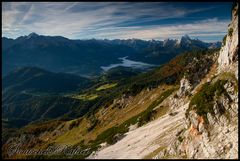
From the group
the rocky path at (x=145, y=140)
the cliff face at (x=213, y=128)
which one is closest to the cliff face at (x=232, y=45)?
the cliff face at (x=213, y=128)

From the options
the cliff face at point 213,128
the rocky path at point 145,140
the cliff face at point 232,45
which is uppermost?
the cliff face at point 232,45

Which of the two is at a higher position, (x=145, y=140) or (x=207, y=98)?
(x=207, y=98)

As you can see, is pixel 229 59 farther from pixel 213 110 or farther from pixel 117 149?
pixel 117 149

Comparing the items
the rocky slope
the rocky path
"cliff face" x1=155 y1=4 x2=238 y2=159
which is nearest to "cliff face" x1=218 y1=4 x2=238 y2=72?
the rocky slope

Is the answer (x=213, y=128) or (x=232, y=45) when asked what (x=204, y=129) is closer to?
(x=213, y=128)

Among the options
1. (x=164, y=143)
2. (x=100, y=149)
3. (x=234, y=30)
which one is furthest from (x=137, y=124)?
(x=234, y=30)

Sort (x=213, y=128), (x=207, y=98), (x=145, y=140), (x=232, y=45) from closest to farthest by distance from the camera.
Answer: (x=213, y=128)
(x=207, y=98)
(x=232, y=45)
(x=145, y=140)

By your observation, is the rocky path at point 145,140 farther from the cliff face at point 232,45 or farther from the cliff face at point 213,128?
the cliff face at point 232,45

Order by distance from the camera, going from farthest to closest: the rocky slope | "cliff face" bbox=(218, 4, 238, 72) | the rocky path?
the rocky path → "cliff face" bbox=(218, 4, 238, 72) → the rocky slope

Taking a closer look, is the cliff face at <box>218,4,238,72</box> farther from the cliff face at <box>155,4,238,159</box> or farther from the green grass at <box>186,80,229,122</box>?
the green grass at <box>186,80,229,122</box>

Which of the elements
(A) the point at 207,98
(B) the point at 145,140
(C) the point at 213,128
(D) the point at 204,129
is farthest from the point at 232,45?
(B) the point at 145,140

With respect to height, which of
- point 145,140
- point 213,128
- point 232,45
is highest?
point 232,45

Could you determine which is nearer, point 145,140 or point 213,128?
point 213,128
